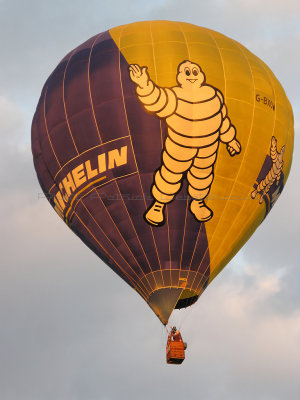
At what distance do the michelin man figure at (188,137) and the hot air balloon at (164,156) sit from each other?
26 mm

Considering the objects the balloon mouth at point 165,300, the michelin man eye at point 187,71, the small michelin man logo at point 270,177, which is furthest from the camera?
the small michelin man logo at point 270,177

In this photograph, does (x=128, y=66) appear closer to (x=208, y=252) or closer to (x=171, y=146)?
(x=171, y=146)

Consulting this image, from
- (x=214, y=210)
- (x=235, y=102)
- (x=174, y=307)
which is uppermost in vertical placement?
(x=235, y=102)

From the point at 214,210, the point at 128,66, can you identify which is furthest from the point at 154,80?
the point at 214,210

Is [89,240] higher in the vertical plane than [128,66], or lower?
lower

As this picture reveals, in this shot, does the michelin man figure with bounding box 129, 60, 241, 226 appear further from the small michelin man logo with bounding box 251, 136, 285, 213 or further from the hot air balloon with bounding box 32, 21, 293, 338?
the small michelin man logo with bounding box 251, 136, 285, 213

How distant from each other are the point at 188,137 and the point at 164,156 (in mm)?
804

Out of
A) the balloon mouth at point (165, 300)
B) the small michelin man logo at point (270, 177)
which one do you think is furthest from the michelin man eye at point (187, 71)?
the balloon mouth at point (165, 300)

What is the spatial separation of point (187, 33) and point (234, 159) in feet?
12.8

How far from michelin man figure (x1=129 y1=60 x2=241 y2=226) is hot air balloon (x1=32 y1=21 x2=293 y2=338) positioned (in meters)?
0.03

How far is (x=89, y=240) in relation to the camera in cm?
3928

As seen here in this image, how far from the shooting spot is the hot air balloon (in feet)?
125

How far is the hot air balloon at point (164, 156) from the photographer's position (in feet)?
125

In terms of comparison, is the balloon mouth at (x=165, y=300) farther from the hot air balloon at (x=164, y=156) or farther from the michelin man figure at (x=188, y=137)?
the michelin man figure at (x=188, y=137)
